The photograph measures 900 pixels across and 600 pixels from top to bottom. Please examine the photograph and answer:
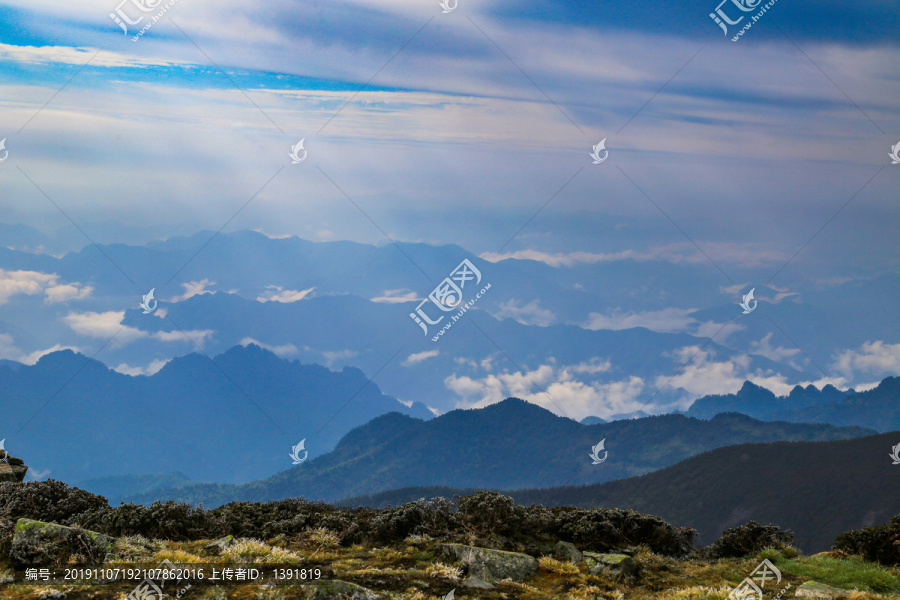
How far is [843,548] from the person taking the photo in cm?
2552

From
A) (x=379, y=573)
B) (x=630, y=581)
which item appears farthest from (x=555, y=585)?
(x=379, y=573)

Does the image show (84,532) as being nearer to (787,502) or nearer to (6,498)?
(6,498)

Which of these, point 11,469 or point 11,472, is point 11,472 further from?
point 11,469

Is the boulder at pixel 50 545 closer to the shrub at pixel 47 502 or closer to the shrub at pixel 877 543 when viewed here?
the shrub at pixel 47 502

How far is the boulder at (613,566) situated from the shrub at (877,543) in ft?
32.9

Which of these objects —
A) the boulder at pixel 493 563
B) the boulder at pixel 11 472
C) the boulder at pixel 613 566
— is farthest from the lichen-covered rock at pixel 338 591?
the boulder at pixel 11 472

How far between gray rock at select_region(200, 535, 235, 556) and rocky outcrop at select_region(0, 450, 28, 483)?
15167 millimetres

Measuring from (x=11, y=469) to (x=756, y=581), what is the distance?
112 feet

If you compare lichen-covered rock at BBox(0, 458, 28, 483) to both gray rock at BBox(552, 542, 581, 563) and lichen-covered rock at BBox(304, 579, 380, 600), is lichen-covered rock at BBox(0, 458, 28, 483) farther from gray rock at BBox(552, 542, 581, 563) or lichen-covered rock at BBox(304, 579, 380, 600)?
gray rock at BBox(552, 542, 581, 563)

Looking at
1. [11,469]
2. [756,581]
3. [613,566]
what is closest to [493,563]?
[613,566]

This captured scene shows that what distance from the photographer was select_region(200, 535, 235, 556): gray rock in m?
20.2

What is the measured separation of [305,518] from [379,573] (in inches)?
317

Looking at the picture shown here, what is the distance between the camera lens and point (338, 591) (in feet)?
51.8

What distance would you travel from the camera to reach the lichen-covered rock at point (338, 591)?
15.5 m
